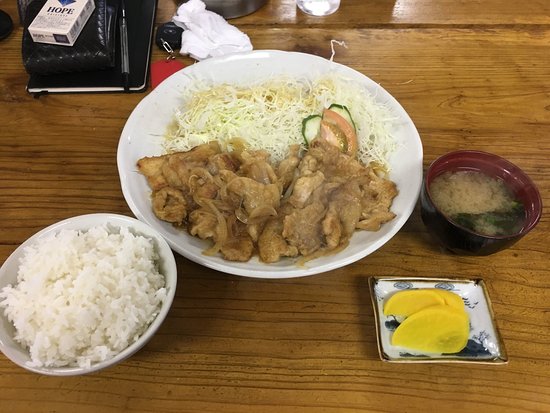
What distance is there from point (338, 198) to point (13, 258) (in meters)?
1.33

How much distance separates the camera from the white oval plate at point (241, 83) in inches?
71.2

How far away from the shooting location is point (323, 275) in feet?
6.57

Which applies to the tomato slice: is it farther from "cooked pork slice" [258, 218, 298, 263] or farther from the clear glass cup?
the clear glass cup

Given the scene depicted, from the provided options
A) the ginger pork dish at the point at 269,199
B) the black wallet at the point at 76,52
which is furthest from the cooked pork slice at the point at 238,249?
the black wallet at the point at 76,52

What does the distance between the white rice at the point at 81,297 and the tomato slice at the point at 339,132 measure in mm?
1134

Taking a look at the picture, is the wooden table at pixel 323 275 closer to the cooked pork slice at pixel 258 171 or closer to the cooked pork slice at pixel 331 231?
the cooked pork slice at pixel 331 231

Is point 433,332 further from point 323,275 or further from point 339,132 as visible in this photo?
point 339,132

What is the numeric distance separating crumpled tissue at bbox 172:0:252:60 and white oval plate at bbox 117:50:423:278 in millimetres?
279

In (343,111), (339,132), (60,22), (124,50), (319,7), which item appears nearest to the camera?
(339,132)

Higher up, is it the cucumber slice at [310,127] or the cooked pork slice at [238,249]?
the cucumber slice at [310,127]

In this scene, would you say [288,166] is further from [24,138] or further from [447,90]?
[24,138]

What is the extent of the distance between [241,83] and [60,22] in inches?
43.5

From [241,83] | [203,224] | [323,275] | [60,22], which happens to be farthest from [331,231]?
[60,22]

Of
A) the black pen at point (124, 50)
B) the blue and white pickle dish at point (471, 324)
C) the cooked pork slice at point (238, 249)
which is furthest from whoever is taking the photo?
the black pen at point (124, 50)
